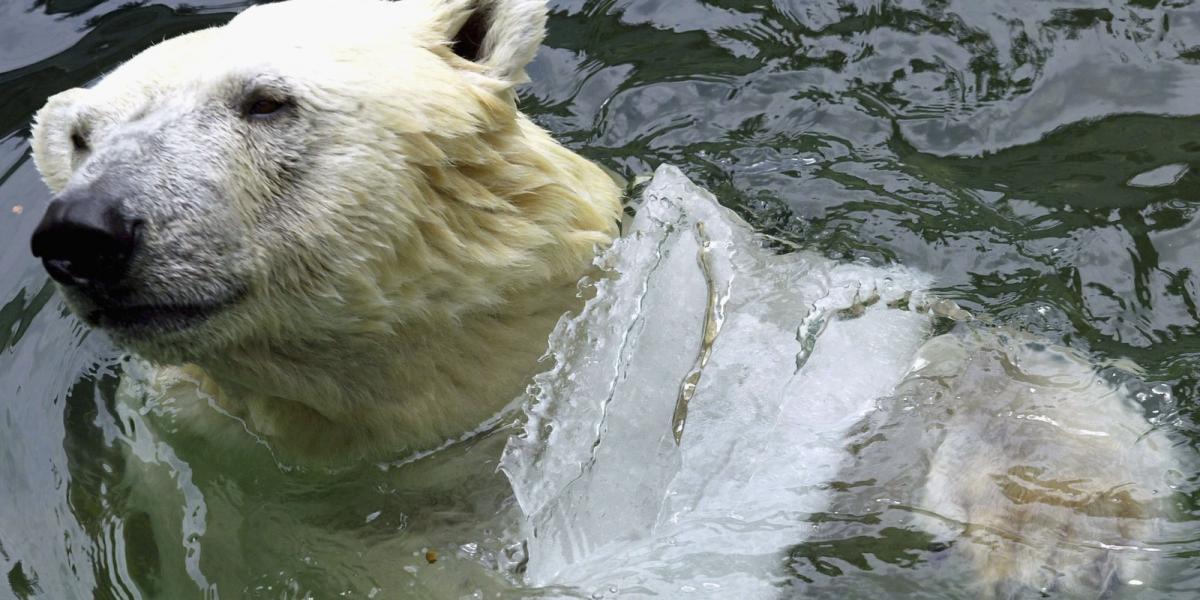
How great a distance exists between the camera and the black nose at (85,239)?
2.85 meters

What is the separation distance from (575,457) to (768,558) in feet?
2.16

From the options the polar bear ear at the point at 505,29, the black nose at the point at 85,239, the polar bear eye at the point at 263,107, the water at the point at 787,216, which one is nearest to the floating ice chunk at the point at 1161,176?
the water at the point at 787,216

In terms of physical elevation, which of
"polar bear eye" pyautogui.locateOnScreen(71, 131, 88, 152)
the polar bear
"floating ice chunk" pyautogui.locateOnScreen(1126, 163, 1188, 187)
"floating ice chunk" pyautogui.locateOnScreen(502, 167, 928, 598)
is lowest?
"floating ice chunk" pyautogui.locateOnScreen(1126, 163, 1188, 187)

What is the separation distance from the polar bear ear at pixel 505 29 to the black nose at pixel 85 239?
1173 mm

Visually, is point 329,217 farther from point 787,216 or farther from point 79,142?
point 787,216

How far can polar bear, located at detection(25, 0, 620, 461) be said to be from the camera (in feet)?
10.0

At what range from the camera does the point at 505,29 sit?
3.60m

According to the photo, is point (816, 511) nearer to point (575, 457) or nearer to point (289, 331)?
point (575, 457)

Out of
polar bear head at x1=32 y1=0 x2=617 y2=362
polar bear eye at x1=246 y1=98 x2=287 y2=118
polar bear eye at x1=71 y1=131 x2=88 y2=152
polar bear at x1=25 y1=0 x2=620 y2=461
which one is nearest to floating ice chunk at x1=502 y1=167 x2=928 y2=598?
polar bear at x1=25 y1=0 x2=620 y2=461

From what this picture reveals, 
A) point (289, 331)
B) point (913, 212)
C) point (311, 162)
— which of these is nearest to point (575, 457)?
point (289, 331)

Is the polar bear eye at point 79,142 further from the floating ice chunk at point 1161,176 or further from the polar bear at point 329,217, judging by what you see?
the floating ice chunk at point 1161,176

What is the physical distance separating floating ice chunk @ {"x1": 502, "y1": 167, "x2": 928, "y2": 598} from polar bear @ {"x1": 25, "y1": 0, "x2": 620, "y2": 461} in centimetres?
22

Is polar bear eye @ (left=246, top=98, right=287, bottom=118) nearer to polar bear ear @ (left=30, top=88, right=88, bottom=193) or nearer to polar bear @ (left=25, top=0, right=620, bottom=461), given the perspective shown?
polar bear @ (left=25, top=0, right=620, bottom=461)

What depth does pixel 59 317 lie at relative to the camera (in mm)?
4926
